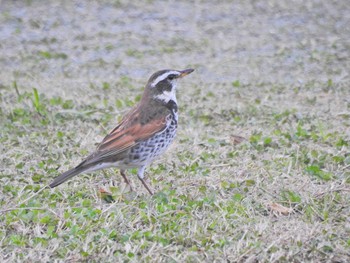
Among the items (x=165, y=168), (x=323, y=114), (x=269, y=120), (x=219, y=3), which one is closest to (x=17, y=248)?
(x=165, y=168)

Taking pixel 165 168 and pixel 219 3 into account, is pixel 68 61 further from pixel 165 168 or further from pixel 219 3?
pixel 165 168

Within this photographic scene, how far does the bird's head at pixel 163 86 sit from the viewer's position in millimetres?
8281

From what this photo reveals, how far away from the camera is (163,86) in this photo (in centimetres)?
833

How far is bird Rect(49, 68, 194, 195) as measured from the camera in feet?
24.5

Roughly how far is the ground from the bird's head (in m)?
0.74

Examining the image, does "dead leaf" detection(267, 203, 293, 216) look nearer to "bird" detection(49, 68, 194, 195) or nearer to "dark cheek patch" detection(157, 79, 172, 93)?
"bird" detection(49, 68, 194, 195)

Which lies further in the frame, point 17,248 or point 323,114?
point 323,114

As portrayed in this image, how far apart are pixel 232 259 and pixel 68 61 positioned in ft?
27.1

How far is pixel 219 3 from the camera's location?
55.4ft

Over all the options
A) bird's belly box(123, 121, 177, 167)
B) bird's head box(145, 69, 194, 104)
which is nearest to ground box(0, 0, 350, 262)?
bird's belly box(123, 121, 177, 167)

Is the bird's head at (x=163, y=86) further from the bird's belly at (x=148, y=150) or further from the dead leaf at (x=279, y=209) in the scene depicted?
the dead leaf at (x=279, y=209)

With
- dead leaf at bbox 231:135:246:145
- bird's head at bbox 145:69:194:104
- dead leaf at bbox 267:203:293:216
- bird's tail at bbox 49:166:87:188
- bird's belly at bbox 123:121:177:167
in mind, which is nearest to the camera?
dead leaf at bbox 267:203:293:216

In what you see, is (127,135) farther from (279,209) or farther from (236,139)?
(236,139)

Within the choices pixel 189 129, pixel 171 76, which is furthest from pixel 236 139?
pixel 171 76
